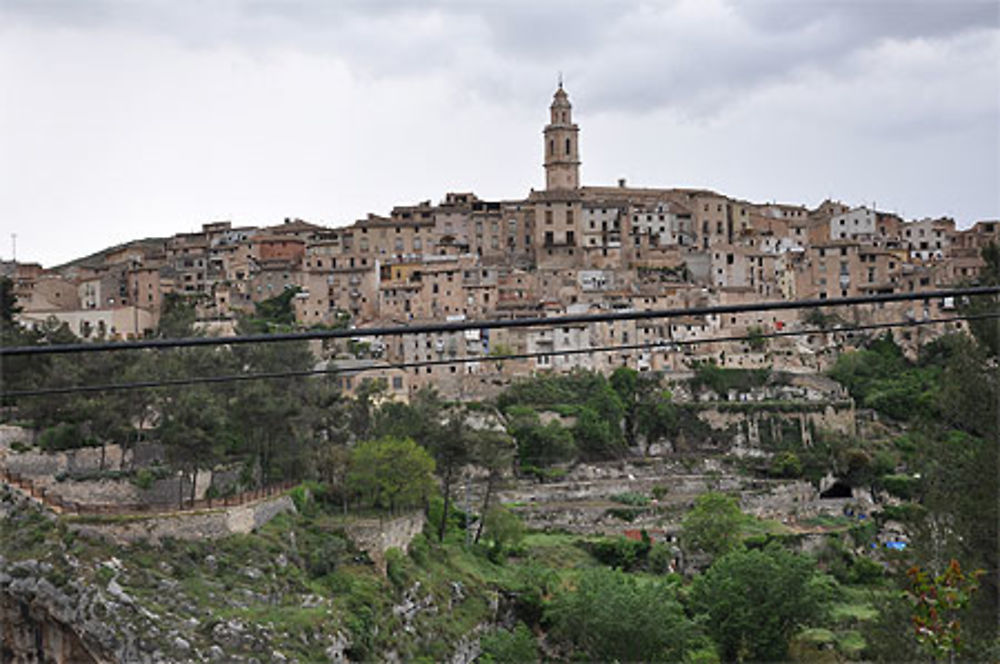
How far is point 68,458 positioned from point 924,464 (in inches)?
564

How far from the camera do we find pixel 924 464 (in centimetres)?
1545

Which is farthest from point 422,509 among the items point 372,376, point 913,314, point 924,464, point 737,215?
point 737,215

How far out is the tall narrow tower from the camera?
58.7m

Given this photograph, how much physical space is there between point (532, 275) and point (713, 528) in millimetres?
22619

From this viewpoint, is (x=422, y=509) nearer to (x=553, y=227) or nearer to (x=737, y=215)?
(x=553, y=227)

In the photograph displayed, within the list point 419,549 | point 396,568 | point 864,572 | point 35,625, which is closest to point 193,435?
point 396,568

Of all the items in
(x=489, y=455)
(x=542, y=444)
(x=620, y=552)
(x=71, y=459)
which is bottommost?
(x=620, y=552)

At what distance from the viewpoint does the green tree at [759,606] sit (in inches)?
799

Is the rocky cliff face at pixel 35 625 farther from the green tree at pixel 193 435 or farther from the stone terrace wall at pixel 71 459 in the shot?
the stone terrace wall at pixel 71 459

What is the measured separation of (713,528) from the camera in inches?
1042

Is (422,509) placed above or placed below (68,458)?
below

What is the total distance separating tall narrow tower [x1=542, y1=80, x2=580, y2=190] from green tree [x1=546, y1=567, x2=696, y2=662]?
130 ft

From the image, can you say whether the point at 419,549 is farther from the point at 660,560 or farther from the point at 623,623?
the point at 660,560

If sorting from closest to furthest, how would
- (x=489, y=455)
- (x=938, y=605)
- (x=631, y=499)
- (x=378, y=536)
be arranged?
(x=938, y=605) < (x=378, y=536) < (x=489, y=455) < (x=631, y=499)
